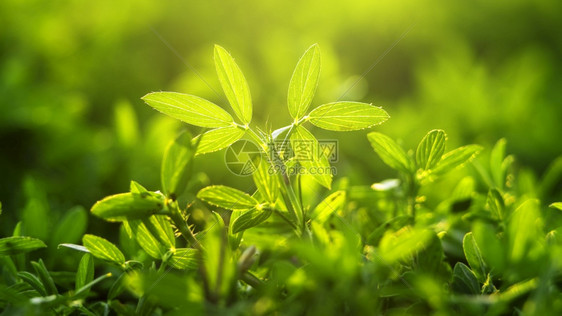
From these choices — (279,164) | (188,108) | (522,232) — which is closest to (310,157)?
(279,164)

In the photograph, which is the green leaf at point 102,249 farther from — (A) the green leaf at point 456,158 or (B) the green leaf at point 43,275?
(A) the green leaf at point 456,158

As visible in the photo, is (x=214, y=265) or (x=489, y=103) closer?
(x=214, y=265)

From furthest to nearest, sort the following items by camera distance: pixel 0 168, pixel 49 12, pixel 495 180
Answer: pixel 49 12, pixel 0 168, pixel 495 180

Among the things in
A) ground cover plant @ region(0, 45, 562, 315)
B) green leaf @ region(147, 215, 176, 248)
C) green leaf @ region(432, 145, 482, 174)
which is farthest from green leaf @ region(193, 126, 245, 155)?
green leaf @ region(432, 145, 482, 174)

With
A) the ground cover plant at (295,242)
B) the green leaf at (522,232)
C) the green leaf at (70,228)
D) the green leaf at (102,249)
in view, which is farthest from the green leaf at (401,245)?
the green leaf at (70,228)

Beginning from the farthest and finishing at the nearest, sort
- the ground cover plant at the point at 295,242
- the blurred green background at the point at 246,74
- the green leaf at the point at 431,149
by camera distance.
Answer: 1. the blurred green background at the point at 246,74
2. the green leaf at the point at 431,149
3. the ground cover plant at the point at 295,242

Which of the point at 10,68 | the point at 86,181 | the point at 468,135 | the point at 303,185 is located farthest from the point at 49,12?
the point at 468,135

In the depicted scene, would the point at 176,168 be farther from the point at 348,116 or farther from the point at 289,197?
the point at 348,116

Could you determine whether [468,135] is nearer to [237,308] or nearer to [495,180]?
[495,180]
